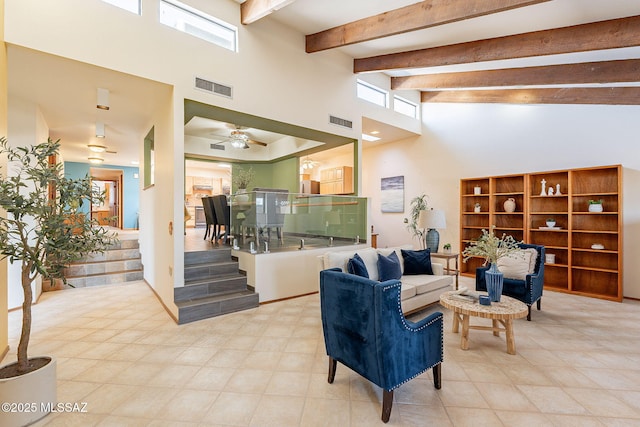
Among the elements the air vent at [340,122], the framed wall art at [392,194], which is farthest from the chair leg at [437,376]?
the framed wall art at [392,194]

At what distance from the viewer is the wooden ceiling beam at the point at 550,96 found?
4570 mm

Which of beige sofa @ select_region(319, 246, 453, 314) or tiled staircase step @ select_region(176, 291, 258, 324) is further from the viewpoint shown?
tiled staircase step @ select_region(176, 291, 258, 324)

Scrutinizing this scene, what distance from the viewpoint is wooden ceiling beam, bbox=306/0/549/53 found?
127 inches

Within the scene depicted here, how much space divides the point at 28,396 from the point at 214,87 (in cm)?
358

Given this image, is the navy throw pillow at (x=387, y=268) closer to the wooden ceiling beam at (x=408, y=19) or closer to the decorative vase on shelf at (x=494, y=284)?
the decorative vase on shelf at (x=494, y=284)

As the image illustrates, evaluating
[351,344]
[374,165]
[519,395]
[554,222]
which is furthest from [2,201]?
[374,165]

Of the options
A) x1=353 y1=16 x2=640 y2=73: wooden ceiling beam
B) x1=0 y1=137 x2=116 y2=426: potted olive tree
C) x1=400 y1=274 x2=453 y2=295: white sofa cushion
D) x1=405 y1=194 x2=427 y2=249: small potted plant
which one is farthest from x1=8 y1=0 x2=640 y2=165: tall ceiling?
x1=400 y1=274 x2=453 y2=295: white sofa cushion

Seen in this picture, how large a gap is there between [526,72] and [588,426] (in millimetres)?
4857

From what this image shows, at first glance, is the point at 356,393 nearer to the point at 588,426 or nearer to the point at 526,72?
the point at 588,426

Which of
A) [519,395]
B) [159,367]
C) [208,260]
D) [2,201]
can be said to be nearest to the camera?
[2,201]

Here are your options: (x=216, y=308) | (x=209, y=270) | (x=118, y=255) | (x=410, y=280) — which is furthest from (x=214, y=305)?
(x=118, y=255)

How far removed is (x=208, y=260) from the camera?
4582 mm

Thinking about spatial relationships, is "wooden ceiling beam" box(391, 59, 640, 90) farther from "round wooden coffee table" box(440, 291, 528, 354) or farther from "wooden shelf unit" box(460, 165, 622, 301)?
"round wooden coffee table" box(440, 291, 528, 354)

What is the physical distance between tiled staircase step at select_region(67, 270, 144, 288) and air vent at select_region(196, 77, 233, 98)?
394cm
